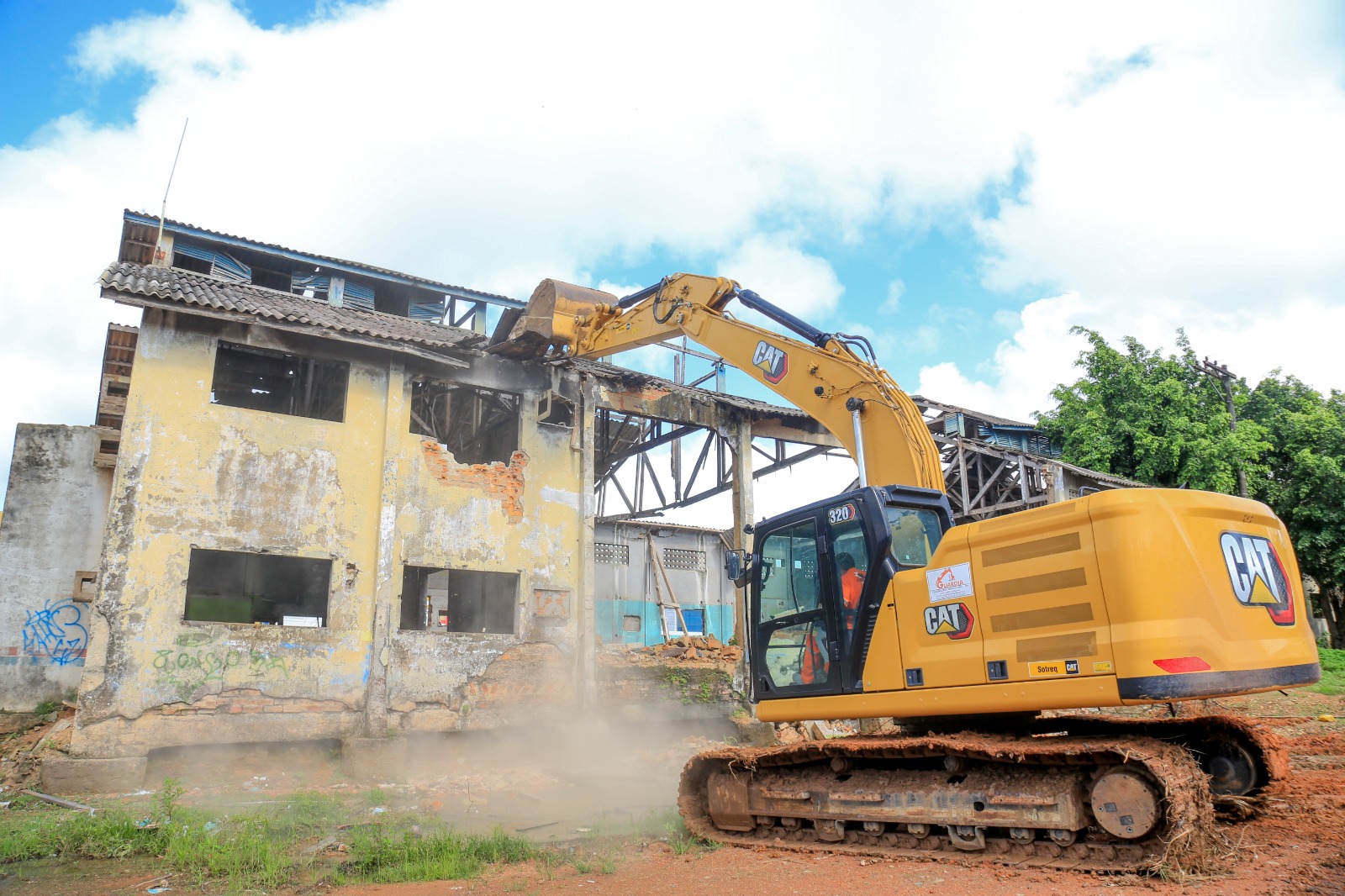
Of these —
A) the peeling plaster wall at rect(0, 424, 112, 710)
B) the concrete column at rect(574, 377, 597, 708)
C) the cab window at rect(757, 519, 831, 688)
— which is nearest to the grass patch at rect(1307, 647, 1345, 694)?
the cab window at rect(757, 519, 831, 688)

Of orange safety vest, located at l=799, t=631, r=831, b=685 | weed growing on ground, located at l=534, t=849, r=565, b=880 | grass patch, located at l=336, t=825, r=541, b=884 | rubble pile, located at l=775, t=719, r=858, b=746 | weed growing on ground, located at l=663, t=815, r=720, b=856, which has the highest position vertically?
orange safety vest, located at l=799, t=631, r=831, b=685

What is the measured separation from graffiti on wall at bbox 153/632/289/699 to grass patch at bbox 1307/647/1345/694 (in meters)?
14.3

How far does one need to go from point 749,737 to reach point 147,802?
8.19 metres

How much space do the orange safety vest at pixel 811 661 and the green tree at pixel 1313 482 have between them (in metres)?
21.4

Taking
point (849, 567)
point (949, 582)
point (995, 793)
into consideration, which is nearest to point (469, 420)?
point (849, 567)

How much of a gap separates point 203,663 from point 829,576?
7929mm

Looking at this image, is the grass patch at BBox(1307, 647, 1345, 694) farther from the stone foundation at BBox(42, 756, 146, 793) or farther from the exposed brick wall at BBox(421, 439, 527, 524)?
the stone foundation at BBox(42, 756, 146, 793)

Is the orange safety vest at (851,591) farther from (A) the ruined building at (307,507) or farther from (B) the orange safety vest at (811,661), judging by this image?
(A) the ruined building at (307,507)

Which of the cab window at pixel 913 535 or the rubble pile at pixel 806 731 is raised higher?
the cab window at pixel 913 535

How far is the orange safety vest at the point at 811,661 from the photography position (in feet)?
A: 21.2

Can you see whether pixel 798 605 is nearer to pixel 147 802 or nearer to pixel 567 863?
pixel 567 863

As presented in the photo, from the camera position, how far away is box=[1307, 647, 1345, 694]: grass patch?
13.8 m

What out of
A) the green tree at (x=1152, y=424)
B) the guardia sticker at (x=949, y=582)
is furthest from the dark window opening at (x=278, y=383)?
the green tree at (x=1152, y=424)

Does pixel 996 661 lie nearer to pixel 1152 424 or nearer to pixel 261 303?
pixel 261 303
